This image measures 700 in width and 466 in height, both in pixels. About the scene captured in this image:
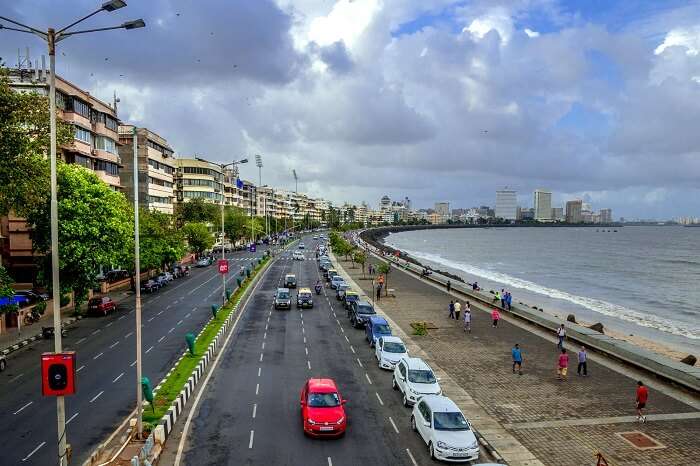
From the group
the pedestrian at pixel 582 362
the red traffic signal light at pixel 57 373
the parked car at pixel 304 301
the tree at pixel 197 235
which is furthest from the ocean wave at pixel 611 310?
the red traffic signal light at pixel 57 373

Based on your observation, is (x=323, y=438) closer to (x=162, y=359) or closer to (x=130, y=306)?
(x=162, y=359)

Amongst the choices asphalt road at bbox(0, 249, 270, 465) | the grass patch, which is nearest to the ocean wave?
the grass patch

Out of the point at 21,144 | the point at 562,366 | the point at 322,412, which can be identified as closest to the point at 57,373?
the point at 322,412

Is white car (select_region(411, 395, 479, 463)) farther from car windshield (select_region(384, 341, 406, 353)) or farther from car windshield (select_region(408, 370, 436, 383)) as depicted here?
car windshield (select_region(384, 341, 406, 353))

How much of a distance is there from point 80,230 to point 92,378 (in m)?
15.7

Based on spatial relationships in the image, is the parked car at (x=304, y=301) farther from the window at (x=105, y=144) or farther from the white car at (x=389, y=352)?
the window at (x=105, y=144)

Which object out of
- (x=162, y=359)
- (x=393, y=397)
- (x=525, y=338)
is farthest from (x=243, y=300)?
(x=393, y=397)

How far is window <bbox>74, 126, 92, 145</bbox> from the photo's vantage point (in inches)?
2064

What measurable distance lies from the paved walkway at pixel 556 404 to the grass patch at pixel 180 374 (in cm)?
1207

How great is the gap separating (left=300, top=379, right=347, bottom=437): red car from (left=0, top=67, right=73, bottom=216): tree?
1936 centimetres

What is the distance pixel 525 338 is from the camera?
112ft

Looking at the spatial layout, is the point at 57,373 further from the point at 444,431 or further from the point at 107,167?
the point at 107,167

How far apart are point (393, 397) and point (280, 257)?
271 ft

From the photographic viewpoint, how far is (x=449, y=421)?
17016 millimetres
